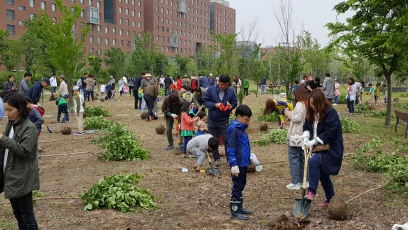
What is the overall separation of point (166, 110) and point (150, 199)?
4.08 meters

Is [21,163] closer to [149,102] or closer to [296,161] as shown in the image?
[296,161]

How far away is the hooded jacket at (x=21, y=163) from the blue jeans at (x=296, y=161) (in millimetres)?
4030

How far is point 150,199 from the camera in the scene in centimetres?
657

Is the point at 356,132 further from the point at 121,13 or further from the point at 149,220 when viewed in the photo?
the point at 121,13

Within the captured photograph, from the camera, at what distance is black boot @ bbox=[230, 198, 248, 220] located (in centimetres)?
578

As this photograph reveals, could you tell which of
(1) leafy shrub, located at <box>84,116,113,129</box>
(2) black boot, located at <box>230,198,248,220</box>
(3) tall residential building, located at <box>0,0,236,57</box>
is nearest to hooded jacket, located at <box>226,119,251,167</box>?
(2) black boot, located at <box>230,198,248,220</box>

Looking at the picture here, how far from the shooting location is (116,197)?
630 centimetres

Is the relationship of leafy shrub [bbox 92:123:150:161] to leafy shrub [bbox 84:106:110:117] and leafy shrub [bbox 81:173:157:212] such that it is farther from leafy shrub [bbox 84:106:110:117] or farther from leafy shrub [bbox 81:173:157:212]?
leafy shrub [bbox 84:106:110:117]

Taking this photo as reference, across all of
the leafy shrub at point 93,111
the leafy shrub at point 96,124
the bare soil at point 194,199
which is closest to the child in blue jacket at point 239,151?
the bare soil at point 194,199

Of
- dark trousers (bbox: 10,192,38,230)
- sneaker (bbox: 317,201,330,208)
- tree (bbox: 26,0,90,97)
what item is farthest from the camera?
tree (bbox: 26,0,90,97)

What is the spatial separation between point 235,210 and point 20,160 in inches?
109

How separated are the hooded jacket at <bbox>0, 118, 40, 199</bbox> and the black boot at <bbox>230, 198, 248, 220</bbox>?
249 centimetres

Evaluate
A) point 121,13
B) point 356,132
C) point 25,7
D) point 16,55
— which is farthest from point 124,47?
point 356,132

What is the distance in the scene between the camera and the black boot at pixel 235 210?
5777 millimetres
